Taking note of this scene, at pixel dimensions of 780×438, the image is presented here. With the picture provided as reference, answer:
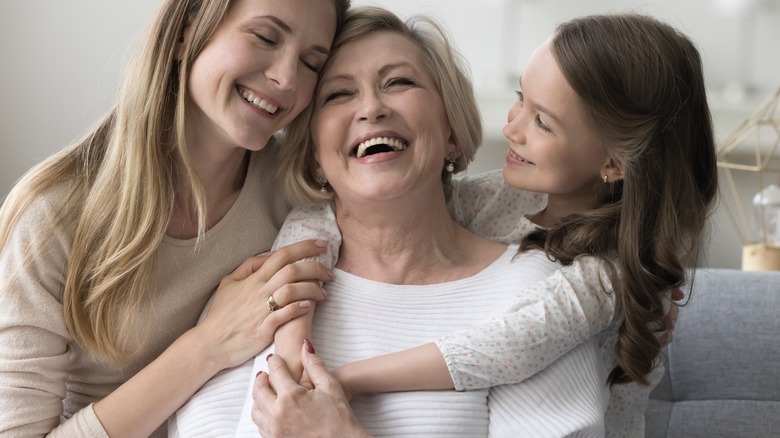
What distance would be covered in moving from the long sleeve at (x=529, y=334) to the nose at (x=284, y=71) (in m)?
0.59

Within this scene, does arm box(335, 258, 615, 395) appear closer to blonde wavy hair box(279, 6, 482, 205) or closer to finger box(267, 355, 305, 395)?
finger box(267, 355, 305, 395)

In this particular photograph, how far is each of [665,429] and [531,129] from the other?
928 mm

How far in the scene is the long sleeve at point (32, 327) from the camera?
1731mm

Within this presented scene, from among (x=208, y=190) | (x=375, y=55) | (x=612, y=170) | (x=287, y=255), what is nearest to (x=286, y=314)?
(x=287, y=255)

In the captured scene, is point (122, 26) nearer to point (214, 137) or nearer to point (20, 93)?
point (20, 93)

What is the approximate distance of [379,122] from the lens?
185 centimetres

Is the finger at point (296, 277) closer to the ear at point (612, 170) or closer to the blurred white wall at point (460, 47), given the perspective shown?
the ear at point (612, 170)

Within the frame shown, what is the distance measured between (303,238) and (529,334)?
1.80ft

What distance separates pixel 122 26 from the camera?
12.3 feet

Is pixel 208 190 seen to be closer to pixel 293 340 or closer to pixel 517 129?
pixel 293 340

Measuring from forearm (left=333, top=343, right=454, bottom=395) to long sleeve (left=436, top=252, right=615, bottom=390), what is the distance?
21mm

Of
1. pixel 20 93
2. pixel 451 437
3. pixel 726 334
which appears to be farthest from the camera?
pixel 20 93

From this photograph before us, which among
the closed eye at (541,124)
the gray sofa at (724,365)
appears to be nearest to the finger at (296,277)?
the closed eye at (541,124)

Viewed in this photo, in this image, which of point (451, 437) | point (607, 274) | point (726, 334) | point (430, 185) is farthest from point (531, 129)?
point (726, 334)
